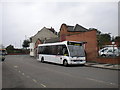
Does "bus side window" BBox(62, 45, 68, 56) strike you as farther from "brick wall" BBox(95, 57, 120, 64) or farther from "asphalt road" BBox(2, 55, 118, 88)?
"asphalt road" BBox(2, 55, 118, 88)

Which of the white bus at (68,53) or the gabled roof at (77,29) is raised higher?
the gabled roof at (77,29)

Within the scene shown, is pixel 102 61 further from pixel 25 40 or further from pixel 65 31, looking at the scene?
pixel 25 40

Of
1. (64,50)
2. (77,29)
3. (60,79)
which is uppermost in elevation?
(77,29)

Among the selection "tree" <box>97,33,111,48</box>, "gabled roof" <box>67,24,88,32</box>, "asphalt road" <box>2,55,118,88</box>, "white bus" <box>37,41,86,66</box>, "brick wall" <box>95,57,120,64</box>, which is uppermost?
"gabled roof" <box>67,24,88,32</box>

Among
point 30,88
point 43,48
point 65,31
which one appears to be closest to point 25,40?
point 65,31

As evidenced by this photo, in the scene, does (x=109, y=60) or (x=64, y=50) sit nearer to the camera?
(x=109, y=60)

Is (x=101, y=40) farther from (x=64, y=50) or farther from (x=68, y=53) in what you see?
(x=68, y=53)

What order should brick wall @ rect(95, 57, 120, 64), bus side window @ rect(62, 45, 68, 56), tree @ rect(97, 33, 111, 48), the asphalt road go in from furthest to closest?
tree @ rect(97, 33, 111, 48) → bus side window @ rect(62, 45, 68, 56) → brick wall @ rect(95, 57, 120, 64) → the asphalt road

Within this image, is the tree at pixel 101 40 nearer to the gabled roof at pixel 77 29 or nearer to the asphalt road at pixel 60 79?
the asphalt road at pixel 60 79

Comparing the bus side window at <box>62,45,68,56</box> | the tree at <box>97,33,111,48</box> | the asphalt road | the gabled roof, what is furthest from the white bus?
the gabled roof

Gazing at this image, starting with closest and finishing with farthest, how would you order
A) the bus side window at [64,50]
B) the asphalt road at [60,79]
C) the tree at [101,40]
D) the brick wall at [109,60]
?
the asphalt road at [60,79], the brick wall at [109,60], the bus side window at [64,50], the tree at [101,40]

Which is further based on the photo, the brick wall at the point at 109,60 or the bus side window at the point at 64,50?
the bus side window at the point at 64,50

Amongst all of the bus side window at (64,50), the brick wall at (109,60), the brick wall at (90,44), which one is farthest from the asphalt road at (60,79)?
the brick wall at (90,44)

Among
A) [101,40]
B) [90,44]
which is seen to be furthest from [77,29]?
[90,44]
